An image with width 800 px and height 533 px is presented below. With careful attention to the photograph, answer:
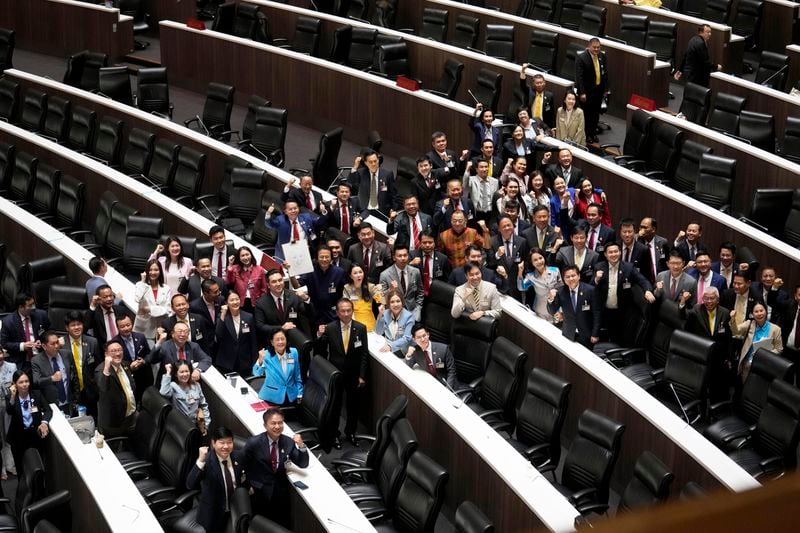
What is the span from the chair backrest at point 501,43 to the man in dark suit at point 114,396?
655 cm

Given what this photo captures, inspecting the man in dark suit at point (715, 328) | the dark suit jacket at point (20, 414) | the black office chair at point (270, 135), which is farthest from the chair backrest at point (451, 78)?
the dark suit jacket at point (20, 414)

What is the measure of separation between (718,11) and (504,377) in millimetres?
7751

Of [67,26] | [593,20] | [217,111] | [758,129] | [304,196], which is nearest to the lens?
[304,196]

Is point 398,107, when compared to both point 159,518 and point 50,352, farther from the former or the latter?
point 159,518

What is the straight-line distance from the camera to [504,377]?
6.10m

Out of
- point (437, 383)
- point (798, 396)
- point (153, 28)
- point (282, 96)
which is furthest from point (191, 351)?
point (153, 28)

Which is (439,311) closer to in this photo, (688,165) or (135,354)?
(135,354)

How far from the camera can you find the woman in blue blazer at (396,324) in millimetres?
6629

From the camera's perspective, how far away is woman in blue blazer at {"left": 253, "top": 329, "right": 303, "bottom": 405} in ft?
20.5

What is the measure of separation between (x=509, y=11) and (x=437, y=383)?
27.5 feet

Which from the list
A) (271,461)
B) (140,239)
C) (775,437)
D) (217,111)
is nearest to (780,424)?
(775,437)

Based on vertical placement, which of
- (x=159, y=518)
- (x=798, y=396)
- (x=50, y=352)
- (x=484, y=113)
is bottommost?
(x=159, y=518)

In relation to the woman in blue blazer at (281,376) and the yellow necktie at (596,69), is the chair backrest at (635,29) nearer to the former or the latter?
the yellow necktie at (596,69)

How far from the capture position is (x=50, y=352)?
20.7ft
